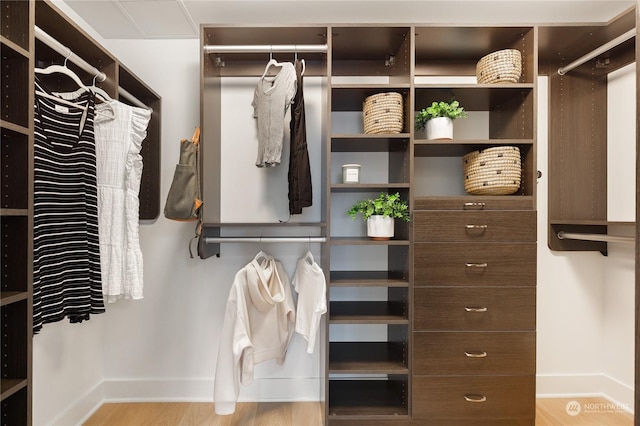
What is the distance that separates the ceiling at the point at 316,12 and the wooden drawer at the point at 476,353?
1620 millimetres

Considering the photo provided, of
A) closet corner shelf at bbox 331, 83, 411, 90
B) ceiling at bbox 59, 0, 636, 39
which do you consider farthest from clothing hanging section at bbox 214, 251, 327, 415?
ceiling at bbox 59, 0, 636, 39

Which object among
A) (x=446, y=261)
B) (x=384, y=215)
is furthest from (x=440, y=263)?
(x=384, y=215)

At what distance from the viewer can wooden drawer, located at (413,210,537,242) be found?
187 cm

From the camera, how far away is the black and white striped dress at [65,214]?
1334 millimetres

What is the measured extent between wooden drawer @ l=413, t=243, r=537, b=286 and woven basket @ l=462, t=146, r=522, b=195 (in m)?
0.29

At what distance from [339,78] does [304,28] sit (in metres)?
0.48

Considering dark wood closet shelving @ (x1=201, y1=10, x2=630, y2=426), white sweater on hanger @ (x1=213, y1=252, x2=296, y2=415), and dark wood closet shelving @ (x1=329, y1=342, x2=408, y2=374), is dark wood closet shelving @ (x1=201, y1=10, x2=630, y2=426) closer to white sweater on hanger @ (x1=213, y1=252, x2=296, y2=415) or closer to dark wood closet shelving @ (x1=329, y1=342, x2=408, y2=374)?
dark wood closet shelving @ (x1=329, y1=342, x2=408, y2=374)

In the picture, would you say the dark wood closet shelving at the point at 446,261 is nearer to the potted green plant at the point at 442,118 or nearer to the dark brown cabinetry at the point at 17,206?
the potted green plant at the point at 442,118

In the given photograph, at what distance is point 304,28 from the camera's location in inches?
74.9

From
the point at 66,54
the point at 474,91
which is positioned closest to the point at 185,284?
the point at 66,54

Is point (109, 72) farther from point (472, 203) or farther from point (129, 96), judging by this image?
point (472, 203)

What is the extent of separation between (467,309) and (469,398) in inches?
17.7

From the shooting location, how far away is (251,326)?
78.9 inches

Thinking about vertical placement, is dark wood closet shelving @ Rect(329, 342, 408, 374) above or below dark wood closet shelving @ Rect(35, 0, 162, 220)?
below
